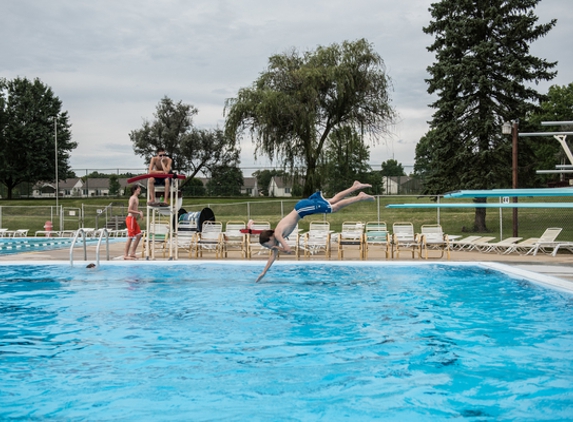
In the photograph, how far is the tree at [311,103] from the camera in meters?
24.4

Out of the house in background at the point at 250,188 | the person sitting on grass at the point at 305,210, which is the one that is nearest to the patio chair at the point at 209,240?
the person sitting on grass at the point at 305,210

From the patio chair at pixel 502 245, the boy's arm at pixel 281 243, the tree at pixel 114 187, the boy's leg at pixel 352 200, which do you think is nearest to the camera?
the boy's arm at pixel 281 243

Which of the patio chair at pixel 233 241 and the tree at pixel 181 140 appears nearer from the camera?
the patio chair at pixel 233 241

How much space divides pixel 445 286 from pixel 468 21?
15000 mm

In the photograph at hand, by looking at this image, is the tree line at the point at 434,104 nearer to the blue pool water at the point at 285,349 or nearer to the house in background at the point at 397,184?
the house in background at the point at 397,184

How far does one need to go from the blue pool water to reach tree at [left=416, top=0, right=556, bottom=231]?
11950mm

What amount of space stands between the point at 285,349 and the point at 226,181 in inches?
1447

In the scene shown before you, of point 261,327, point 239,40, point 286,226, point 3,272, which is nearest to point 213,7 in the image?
point 239,40

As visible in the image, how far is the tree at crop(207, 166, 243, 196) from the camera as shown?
3662 centimetres

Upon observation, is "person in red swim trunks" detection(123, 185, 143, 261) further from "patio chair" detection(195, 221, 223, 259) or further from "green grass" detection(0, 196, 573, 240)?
"green grass" detection(0, 196, 573, 240)

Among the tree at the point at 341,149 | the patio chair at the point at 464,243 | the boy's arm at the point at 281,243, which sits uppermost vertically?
the tree at the point at 341,149

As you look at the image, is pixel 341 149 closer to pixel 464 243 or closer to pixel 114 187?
pixel 464 243

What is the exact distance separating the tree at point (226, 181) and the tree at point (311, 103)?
39.1 feet

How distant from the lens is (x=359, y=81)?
25.3 meters
